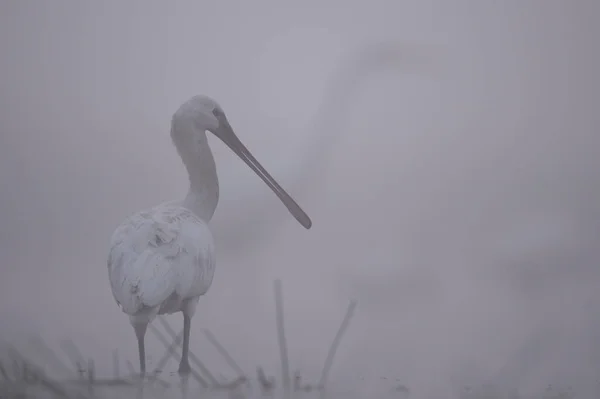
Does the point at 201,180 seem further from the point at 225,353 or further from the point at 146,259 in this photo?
the point at 225,353

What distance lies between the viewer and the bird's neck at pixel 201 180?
440 cm

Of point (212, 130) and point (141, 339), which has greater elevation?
point (212, 130)

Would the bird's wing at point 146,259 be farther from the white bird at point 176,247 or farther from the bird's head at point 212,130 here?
the bird's head at point 212,130

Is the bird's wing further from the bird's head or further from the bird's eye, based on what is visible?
the bird's eye

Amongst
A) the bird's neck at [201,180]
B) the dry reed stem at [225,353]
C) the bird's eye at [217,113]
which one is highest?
the bird's eye at [217,113]

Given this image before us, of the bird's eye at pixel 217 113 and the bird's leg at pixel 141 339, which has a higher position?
the bird's eye at pixel 217 113

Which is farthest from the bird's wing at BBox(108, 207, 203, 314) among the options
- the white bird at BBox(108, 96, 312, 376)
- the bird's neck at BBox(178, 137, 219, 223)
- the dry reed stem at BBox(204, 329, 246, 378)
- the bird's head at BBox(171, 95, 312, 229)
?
the bird's head at BBox(171, 95, 312, 229)

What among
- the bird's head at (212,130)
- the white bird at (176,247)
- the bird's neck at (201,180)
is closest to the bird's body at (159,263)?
the white bird at (176,247)

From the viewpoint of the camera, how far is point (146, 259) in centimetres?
347

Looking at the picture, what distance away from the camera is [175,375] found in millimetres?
3889

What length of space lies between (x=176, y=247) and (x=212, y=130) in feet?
4.07

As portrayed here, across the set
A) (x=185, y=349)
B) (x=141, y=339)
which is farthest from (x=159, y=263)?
(x=185, y=349)

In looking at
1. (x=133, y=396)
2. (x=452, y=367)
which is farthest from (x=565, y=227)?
(x=133, y=396)

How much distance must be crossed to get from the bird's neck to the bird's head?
60 millimetres
